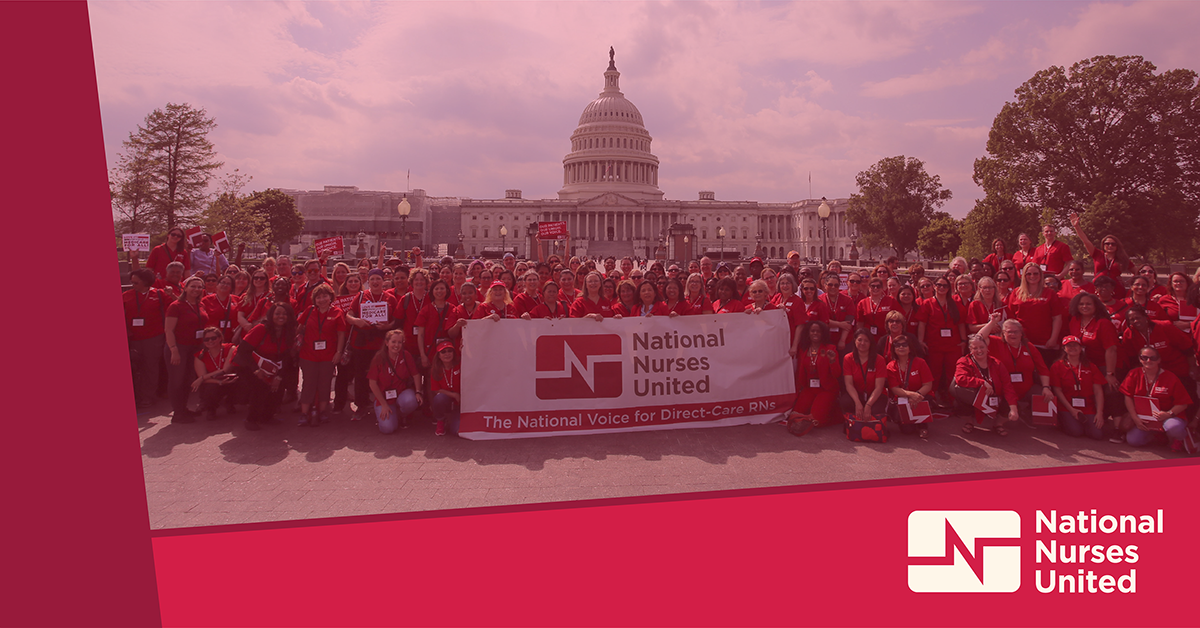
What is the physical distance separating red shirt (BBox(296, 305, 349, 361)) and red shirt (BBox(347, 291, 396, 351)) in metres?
0.24

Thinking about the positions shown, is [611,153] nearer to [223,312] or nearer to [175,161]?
[175,161]

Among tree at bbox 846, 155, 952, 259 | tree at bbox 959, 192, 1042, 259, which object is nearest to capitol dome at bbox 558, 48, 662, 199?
tree at bbox 846, 155, 952, 259

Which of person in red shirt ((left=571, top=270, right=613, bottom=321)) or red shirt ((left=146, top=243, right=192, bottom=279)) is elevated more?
red shirt ((left=146, top=243, right=192, bottom=279))

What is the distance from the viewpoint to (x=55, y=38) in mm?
3992

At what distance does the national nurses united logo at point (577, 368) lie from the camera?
754cm

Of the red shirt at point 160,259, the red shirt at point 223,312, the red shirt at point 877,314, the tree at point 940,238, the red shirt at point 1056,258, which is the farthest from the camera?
the tree at point 940,238

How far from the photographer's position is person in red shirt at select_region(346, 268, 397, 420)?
26.3 feet

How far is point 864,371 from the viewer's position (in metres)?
7.34

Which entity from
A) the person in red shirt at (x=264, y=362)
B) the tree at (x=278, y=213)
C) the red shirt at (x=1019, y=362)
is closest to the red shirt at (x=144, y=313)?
the person in red shirt at (x=264, y=362)

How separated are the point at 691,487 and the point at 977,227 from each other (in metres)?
34.9

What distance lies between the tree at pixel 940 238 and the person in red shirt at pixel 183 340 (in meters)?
55.6

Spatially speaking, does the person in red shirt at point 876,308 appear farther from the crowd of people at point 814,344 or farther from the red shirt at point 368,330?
the red shirt at point 368,330

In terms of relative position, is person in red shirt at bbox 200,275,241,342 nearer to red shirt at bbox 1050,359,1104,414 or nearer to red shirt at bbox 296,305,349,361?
red shirt at bbox 296,305,349,361

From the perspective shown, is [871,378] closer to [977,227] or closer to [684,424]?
[684,424]
